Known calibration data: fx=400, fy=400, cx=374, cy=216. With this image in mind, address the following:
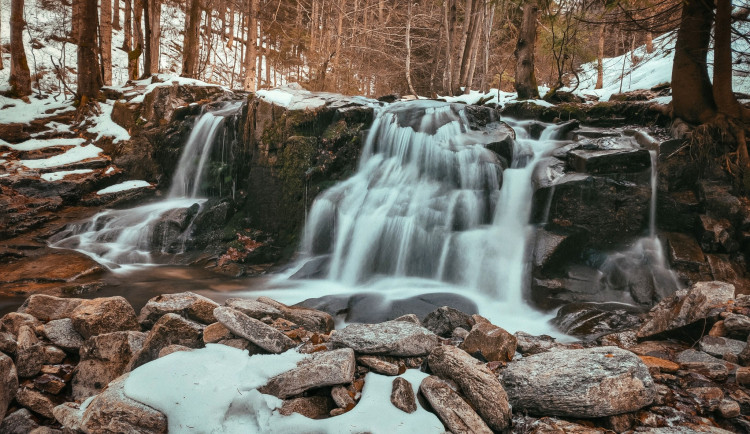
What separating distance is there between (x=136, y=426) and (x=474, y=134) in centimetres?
854

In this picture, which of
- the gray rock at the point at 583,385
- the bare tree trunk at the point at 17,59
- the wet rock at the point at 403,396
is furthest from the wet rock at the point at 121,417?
the bare tree trunk at the point at 17,59

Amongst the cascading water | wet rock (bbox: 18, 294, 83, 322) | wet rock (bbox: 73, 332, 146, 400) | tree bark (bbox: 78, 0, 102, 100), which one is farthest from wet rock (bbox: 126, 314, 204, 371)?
tree bark (bbox: 78, 0, 102, 100)

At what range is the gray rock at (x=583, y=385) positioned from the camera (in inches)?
103

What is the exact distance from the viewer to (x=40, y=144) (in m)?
11.3

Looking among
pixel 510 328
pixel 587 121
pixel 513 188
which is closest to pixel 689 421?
pixel 510 328

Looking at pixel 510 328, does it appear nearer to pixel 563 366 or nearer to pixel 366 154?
pixel 563 366

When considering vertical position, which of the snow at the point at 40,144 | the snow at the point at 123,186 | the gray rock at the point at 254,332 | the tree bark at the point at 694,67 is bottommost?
the gray rock at the point at 254,332

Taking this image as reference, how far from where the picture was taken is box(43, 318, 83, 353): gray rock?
12.1 ft

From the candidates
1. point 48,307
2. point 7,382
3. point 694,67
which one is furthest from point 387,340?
point 694,67

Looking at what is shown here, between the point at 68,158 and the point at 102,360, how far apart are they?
10095mm

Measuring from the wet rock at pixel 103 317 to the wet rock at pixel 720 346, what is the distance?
5.51 meters

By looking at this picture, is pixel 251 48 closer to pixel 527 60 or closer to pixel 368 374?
pixel 527 60

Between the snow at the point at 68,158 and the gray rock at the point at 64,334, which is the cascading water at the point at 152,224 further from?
the gray rock at the point at 64,334

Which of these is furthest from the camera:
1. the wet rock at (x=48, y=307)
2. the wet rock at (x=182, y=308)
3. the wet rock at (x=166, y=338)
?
the wet rock at (x=48, y=307)
